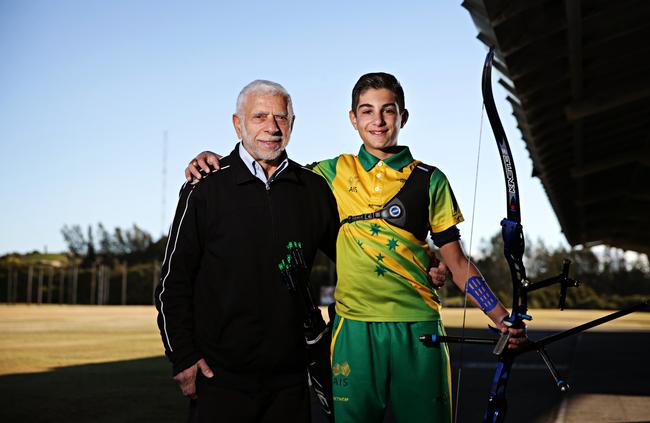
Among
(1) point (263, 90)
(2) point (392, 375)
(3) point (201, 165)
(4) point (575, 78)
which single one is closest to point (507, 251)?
(2) point (392, 375)

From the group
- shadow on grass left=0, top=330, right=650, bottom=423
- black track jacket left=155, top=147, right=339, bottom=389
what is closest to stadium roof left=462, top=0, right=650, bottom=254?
shadow on grass left=0, top=330, right=650, bottom=423

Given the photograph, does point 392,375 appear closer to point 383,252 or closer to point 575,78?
point 383,252

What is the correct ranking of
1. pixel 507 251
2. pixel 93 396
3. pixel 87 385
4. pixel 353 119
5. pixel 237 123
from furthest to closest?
pixel 87 385
pixel 93 396
pixel 353 119
pixel 237 123
pixel 507 251

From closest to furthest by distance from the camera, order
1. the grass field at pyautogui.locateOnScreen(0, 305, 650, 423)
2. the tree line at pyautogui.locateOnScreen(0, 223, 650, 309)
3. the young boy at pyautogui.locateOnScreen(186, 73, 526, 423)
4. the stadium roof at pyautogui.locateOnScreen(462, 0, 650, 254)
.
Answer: the young boy at pyautogui.locateOnScreen(186, 73, 526, 423)
the grass field at pyautogui.locateOnScreen(0, 305, 650, 423)
the stadium roof at pyautogui.locateOnScreen(462, 0, 650, 254)
the tree line at pyautogui.locateOnScreen(0, 223, 650, 309)

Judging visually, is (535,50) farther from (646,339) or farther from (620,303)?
(620,303)

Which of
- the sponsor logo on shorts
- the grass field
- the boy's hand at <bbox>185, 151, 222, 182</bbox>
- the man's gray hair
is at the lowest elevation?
the grass field

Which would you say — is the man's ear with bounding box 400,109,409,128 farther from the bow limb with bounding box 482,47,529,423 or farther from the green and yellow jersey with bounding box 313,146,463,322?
the bow limb with bounding box 482,47,529,423

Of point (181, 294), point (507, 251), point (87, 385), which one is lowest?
point (87, 385)

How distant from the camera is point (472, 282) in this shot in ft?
11.0

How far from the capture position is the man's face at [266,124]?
3.30m

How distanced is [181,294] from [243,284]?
239mm

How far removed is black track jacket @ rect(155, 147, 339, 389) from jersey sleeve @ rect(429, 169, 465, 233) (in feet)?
1.66

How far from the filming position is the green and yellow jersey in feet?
10.9

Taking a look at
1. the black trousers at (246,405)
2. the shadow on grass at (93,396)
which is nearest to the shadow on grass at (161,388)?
the shadow on grass at (93,396)
